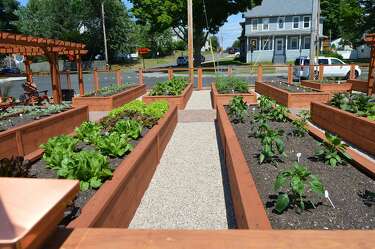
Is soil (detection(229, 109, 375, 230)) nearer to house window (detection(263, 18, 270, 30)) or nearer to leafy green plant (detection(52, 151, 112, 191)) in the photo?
leafy green plant (detection(52, 151, 112, 191))

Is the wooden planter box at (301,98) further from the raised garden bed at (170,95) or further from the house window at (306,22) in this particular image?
the house window at (306,22)

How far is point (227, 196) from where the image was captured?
17.1ft

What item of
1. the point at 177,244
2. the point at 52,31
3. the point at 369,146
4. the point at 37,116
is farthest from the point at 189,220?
the point at 52,31

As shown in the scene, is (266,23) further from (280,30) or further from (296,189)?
(296,189)

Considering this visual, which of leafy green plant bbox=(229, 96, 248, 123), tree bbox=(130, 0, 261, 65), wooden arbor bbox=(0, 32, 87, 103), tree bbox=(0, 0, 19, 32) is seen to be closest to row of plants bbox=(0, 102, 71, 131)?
wooden arbor bbox=(0, 32, 87, 103)

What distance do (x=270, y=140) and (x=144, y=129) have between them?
3.13 m

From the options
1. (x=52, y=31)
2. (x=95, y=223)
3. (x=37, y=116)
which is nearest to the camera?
(x=95, y=223)

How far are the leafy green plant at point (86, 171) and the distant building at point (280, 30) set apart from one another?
48.7 meters

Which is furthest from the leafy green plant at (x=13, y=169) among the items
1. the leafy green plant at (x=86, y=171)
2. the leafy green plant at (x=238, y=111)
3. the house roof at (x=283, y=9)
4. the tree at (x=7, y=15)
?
the tree at (x=7, y=15)

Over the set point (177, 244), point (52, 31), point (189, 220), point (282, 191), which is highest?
point (52, 31)

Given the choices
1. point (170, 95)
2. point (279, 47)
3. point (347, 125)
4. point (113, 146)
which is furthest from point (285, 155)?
point (279, 47)

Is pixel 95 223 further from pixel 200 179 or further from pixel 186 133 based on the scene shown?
pixel 186 133

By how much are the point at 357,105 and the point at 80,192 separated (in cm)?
680

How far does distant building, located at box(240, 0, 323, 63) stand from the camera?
5169 centimetres
